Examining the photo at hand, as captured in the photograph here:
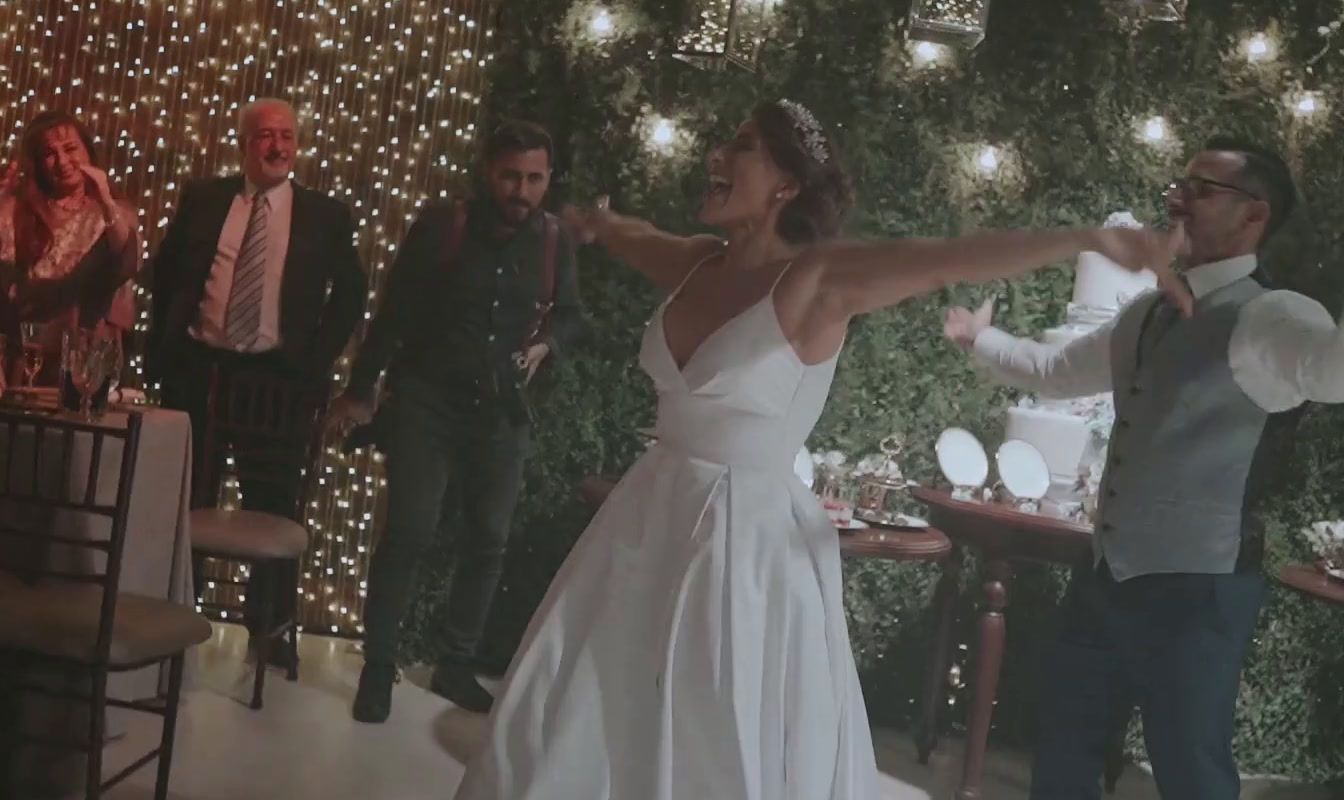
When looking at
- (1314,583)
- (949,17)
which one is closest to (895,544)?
(1314,583)

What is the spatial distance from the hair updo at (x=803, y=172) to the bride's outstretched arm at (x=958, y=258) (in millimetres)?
165

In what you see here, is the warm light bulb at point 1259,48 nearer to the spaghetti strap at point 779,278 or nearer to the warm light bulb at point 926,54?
the warm light bulb at point 926,54

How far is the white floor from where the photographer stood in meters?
3.17

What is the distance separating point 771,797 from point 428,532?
2.07 m

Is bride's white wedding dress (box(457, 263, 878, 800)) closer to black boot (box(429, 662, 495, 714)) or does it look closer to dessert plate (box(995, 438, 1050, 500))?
dessert plate (box(995, 438, 1050, 500))

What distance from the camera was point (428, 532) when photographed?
3.96m

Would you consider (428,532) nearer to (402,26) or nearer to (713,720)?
(402,26)

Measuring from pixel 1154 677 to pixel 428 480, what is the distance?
215 centimetres

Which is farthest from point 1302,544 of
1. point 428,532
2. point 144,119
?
point 144,119

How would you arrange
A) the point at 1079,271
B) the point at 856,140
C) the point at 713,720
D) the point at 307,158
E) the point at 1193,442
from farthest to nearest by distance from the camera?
the point at 307,158 < the point at 856,140 < the point at 1079,271 < the point at 1193,442 < the point at 713,720

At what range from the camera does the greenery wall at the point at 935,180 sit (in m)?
4.03

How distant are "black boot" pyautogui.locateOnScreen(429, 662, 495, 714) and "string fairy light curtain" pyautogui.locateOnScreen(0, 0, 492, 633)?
0.48m

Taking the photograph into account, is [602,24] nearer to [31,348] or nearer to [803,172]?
[31,348]

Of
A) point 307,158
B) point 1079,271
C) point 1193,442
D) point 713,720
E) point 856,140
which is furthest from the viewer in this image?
point 307,158
